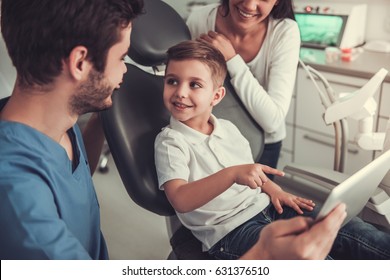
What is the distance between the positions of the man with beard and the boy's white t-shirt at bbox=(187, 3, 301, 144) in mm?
440

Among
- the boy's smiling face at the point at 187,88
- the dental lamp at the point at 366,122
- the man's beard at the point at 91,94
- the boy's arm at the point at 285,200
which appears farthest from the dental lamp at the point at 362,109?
the man's beard at the point at 91,94

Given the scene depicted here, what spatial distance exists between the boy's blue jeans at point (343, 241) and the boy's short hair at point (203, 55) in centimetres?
35

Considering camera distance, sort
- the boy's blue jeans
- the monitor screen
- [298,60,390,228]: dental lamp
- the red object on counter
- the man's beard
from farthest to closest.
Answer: the monitor screen
the red object on counter
[298,60,390,228]: dental lamp
the boy's blue jeans
the man's beard

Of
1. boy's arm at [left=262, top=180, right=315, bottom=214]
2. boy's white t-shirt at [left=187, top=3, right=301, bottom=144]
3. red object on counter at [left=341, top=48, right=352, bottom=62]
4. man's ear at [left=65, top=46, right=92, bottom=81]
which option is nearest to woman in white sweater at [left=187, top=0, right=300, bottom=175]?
boy's white t-shirt at [left=187, top=3, right=301, bottom=144]

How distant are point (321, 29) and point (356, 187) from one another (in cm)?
155

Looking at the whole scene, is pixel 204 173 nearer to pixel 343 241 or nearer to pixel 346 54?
pixel 343 241

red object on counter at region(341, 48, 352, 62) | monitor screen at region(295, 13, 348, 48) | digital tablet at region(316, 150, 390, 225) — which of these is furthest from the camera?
monitor screen at region(295, 13, 348, 48)

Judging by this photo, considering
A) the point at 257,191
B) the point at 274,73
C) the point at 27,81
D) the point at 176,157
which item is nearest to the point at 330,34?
the point at 274,73

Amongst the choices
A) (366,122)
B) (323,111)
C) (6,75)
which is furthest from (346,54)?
(6,75)

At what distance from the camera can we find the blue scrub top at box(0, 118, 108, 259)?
59 centimetres

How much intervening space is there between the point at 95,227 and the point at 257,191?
390 mm

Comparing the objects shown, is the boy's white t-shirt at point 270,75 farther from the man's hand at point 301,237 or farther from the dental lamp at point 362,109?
the man's hand at point 301,237

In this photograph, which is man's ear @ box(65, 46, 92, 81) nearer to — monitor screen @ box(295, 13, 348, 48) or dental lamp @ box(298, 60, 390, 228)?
dental lamp @ box(298, 60, 390, 228)

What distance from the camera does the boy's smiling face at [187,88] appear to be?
37.2 inches
